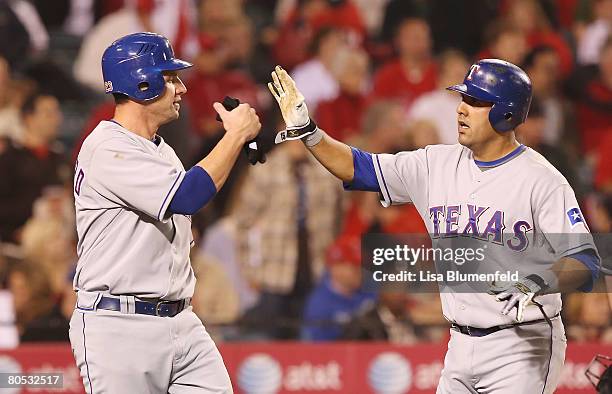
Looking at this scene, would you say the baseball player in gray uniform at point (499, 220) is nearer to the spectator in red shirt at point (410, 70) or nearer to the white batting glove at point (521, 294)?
the white batting glove at point (521, 294)

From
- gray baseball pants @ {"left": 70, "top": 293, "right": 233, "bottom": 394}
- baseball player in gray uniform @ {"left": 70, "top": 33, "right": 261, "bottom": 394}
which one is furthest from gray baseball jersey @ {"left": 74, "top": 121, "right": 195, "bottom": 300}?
gray baseball pants @ {"left": 70, "top": 293, "right": 233, "bottom": 394}

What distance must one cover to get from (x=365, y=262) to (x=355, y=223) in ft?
2.36

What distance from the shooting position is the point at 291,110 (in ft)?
16.4

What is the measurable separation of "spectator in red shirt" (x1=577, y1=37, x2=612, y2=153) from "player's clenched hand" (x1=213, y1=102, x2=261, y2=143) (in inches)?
229

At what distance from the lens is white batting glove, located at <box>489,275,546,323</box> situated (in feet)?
14.6

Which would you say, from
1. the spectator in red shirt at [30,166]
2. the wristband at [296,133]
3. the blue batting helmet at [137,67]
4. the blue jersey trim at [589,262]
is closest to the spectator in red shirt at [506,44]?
the spectator in red shirt at [30,166]

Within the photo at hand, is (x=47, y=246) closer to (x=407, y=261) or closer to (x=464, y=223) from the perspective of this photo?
(x=407, y=261)

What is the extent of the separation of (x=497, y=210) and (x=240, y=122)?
46.5 inches

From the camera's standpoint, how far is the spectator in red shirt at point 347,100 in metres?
9.39

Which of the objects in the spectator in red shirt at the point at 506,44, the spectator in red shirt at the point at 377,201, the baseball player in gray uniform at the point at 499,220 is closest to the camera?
the baseball player in gray uniform at the point at 499,220

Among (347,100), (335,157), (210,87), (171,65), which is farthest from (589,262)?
(210,87)

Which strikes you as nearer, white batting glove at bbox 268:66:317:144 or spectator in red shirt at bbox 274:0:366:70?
white batting glove at bbox 268:66:317:144

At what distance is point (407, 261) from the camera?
6.39m

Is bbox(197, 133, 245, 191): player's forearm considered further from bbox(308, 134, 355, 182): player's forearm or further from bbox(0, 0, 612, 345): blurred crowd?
bbox(0, 0, 612, 345): blurred crowd
